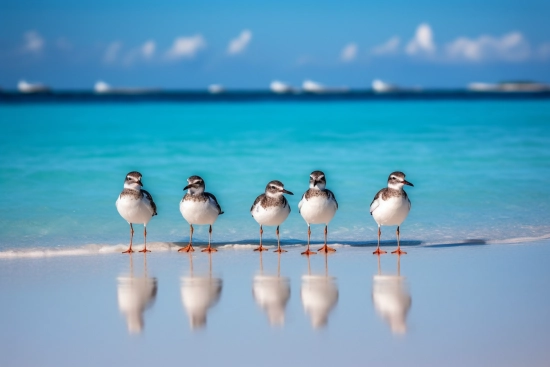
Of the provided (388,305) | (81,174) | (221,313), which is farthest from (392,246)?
(81,174)

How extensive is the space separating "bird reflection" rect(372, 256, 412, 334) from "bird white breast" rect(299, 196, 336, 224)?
1676 mm

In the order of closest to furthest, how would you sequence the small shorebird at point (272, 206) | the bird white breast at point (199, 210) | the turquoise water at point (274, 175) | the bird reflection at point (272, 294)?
the bird reflection at point (272, 294) → the small shorebird at point (272, 206) → the bird white breast at point (199, 210) → the turquoise water at point (274, 175)

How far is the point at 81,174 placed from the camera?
2347cm

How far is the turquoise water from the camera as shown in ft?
50.2

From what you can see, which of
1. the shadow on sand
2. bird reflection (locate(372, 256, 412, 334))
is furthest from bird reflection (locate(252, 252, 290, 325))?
the shadow on sand

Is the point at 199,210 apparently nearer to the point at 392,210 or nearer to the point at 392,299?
the point at 392,210

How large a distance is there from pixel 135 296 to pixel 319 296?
2.16 m

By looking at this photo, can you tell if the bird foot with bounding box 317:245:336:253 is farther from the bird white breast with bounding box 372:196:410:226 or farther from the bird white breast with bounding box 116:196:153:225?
the bird white breast with bounding box 116:196:153:225

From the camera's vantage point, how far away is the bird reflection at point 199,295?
9258 mm

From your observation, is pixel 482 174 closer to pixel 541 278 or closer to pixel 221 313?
pixel 541 278

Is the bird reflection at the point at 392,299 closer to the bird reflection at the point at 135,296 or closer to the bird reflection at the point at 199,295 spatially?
the bird reflection at the point at 199,295

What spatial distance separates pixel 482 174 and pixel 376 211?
36.6 feet

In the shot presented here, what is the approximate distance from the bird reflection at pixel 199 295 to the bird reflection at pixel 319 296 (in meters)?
1.07

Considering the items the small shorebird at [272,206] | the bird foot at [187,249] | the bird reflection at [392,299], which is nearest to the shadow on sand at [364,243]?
the bird foot at [187,249]
